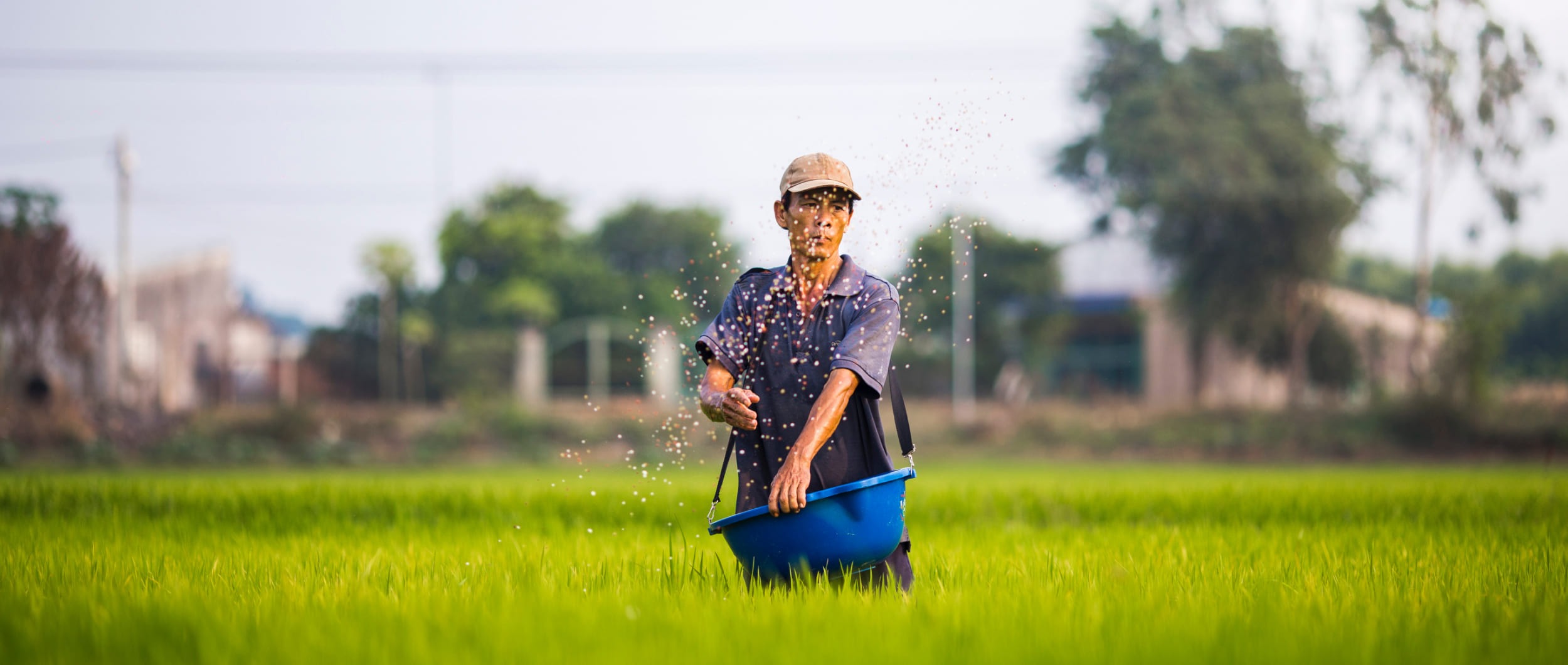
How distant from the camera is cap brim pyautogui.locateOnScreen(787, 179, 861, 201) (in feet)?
12.8

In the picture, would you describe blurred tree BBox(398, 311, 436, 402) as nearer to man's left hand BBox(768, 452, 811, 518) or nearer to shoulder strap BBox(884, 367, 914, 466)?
shoulder strap BBox(884, 367, 914, 466)

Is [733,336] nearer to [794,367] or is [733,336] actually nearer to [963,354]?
[794,367]

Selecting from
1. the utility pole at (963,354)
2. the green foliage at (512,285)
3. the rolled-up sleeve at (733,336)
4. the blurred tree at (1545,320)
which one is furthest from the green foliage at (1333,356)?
the rolled-up sleeve at (733,336)

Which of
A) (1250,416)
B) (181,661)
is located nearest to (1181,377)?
(1250,416)

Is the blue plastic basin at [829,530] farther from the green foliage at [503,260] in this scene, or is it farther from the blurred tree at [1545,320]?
the blurred tree at [1545,320]

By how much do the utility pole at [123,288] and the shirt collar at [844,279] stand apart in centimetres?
2025

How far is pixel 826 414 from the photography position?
148 inches

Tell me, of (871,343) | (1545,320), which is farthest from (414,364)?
(1545,320)

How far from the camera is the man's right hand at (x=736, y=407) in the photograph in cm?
385

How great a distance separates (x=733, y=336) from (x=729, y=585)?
35.0 inches

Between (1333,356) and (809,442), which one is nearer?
(809,442)

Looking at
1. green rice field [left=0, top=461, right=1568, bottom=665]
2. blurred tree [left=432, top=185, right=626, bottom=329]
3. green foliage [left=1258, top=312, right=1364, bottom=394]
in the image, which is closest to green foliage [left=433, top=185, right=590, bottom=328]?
blurred tree [left=432, top=185, right=626, bottom=329]

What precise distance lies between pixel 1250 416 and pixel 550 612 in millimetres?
24133

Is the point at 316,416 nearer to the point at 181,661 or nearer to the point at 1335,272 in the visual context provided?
the point at 181,661
